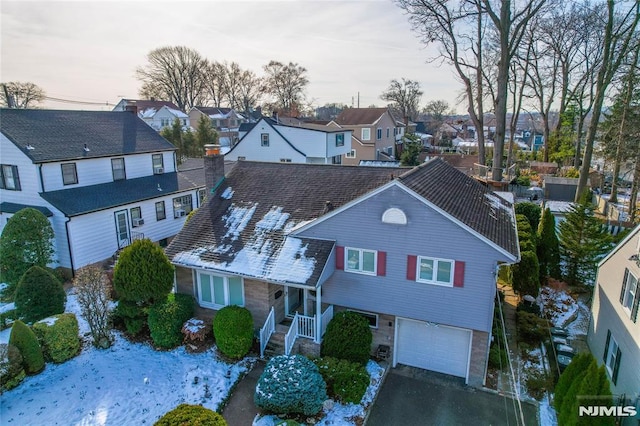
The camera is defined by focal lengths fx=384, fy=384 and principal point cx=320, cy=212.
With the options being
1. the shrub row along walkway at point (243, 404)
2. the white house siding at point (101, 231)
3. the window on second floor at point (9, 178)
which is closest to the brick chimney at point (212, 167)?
the white house siding at point (101, 231)

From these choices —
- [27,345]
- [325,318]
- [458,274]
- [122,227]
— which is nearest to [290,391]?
[325,318]

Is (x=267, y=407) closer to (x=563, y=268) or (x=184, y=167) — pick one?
(x=563, y=268)

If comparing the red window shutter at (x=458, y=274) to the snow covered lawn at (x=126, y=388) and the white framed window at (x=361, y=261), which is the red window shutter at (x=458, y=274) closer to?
the white framed window at (x=361, y=261)

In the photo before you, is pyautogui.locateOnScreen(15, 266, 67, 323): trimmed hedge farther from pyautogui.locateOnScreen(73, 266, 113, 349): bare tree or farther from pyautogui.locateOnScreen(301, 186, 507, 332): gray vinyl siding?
pyautogui.locateOnScreen(301, 186, 507, 332): gray vinyl siding

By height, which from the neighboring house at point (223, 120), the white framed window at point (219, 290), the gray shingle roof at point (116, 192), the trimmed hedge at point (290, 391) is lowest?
the trimmed hedge at point (290, 391)

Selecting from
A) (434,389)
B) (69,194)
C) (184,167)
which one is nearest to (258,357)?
(434,389)

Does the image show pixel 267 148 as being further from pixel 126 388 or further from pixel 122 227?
pixel 126 388
